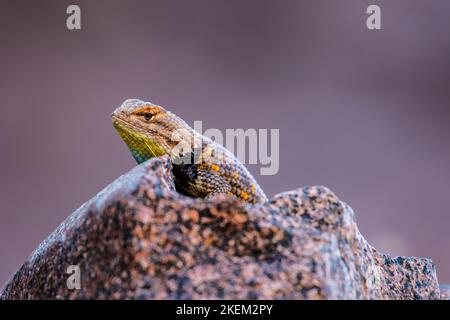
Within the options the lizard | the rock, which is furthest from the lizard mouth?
the rock

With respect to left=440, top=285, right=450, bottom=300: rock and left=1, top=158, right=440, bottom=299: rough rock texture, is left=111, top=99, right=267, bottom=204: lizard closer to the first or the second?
left=1, top=158, right=440, bottom=299: rough rock texture

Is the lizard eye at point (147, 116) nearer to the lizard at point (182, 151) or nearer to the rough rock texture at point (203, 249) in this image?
the lizard at point (182, 151)

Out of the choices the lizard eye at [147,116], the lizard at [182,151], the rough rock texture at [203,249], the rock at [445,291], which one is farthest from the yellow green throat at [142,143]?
the rock at [445,291]

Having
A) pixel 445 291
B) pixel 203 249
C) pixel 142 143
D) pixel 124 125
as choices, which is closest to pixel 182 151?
pixel 142 143

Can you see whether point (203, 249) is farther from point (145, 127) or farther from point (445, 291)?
point (445, 291)

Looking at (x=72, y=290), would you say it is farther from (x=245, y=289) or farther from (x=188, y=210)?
(x=245, y=289)
